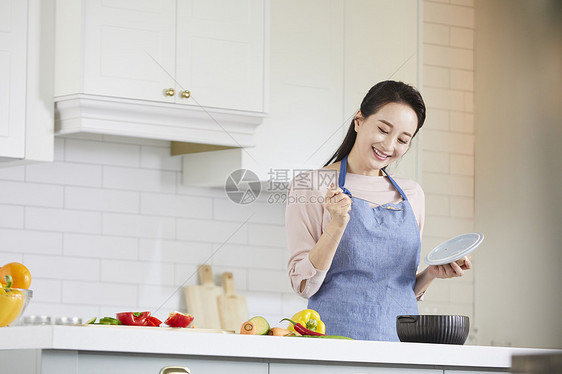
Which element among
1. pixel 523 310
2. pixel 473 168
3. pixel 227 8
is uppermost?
pixel 227 8

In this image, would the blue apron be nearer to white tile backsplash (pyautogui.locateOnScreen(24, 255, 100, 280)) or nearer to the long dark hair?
the long dark hair

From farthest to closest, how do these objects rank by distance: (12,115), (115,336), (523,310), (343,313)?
(523,310), (12,115), (343,313), (115,336)

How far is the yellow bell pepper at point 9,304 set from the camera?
68.6 inches

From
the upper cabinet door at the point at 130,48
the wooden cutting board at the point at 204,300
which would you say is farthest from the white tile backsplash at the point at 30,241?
the upper cabinet door at the point at 130,48

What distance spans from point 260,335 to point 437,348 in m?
0.40

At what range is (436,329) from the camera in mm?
1890

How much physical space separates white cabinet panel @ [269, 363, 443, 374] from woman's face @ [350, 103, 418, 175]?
83 cm

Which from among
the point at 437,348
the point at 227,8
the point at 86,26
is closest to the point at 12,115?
the point at 86,26

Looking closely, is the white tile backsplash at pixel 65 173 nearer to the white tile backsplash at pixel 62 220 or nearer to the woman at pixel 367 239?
the white tile backsplash at pixel 62 220

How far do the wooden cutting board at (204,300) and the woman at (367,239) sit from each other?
1092 mm

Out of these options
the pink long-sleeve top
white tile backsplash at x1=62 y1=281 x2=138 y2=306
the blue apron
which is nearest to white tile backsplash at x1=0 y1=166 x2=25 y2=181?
white tile backsplash at x1=62 y1=281 x2=138 y2=306

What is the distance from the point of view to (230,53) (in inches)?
129

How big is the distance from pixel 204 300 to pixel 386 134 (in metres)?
1.37

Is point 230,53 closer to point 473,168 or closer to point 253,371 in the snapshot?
point 473,168
